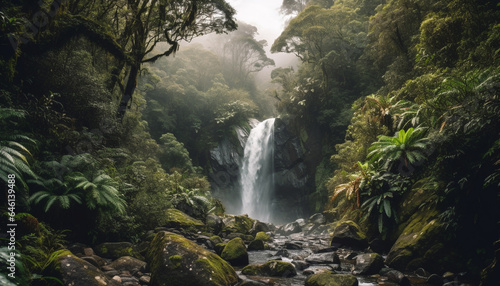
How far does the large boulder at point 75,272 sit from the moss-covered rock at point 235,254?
2.91 meters

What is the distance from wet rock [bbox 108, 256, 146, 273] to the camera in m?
4.57

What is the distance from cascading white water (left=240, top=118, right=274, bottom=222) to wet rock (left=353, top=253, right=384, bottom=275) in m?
15.8

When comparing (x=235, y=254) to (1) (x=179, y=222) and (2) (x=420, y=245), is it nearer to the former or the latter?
(1) (x=179, y=222)

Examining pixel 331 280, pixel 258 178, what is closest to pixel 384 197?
pixel 331 280

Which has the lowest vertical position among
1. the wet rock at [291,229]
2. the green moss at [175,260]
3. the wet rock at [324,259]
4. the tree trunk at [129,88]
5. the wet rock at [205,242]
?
the green moss at [175,260]

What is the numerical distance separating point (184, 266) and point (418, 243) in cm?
484

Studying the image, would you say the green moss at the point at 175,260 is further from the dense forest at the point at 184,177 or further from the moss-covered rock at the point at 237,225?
the moss-covered rock at the point at 237,225

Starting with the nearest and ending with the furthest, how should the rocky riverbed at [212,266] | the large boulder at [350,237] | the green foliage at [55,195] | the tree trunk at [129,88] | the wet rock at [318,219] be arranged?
1. the rocky riverbed at [212,266]
2. the green foliage at [55,195]
3. the large boulder at [350,237]
4. the tree trunk at [129,88]
5. the wet rock at [318,219]

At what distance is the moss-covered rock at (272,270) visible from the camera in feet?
17.5

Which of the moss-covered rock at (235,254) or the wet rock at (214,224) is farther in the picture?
the wet rock at (214,224)

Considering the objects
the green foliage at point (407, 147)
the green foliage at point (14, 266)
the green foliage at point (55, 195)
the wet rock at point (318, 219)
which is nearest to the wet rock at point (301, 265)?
the green foliage at point (407, 147)

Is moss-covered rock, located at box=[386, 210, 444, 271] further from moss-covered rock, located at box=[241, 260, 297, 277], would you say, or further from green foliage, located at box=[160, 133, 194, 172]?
green foliage, located at box=[160, 133, 194, 172]

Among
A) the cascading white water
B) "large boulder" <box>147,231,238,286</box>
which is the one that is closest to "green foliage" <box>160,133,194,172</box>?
the cascading white water

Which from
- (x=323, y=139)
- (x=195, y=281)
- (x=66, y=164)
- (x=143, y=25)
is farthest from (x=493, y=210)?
(x=323, y=139)
